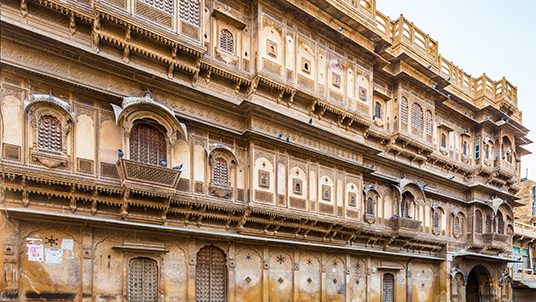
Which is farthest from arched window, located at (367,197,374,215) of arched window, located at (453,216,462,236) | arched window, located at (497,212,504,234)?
arched window, located at (497,212,504,234)

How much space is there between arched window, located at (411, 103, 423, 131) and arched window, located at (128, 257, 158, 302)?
43.0 ft

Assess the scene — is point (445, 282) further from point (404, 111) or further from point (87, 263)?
point (87, 263)

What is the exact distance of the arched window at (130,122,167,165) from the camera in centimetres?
982

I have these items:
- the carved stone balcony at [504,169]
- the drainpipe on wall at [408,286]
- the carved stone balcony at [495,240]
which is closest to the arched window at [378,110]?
the drainpipe on wall at [408,286]

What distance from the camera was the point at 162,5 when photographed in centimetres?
1020

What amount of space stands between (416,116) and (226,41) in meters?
10.4

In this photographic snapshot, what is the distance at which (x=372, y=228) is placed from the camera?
1534 centimetres

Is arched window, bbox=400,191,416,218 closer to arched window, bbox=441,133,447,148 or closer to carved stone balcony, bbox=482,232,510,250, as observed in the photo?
arched window, bbox=441,133,447,148

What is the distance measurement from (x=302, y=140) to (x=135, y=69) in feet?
19.8

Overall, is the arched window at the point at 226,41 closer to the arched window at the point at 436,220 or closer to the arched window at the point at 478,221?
the arched window at the point at 436,220

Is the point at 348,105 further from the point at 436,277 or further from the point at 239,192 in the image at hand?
the point at 436,277

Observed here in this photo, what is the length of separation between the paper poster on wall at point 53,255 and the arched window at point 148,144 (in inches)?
107

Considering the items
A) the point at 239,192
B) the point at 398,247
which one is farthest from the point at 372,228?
the point at 239,192

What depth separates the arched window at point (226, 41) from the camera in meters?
11.7
